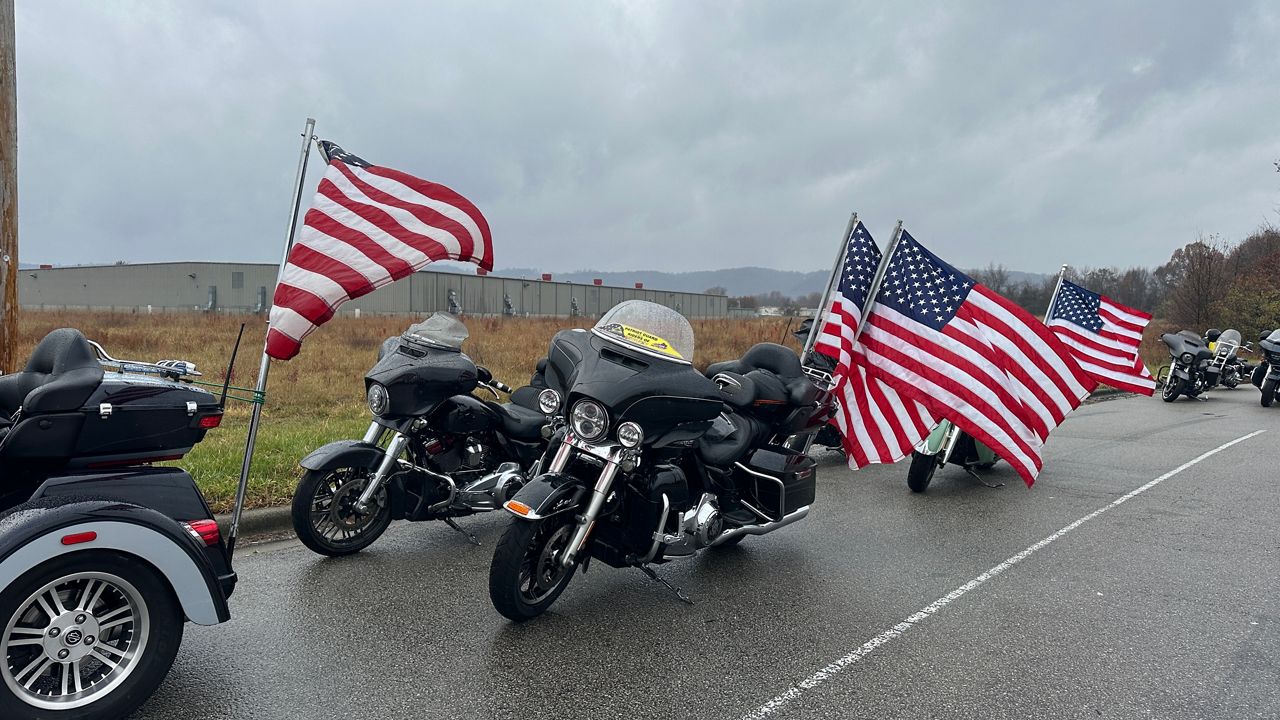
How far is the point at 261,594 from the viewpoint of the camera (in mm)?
4297

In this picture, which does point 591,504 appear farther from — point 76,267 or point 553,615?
point 76,267

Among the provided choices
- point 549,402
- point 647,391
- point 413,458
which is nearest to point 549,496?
point 647,391

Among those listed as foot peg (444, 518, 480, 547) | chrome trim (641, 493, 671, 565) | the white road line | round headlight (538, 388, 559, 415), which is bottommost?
the white road line

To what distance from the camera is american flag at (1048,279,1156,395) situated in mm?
10266

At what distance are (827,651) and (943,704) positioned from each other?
63 cm

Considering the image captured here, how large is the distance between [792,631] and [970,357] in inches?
129

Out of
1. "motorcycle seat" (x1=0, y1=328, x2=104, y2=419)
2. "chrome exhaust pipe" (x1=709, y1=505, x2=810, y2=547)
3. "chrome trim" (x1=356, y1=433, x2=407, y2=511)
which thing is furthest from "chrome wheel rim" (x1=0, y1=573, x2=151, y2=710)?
"chrome exhaust pipe" (x1=709, y1=505, x2=810, y2=547)

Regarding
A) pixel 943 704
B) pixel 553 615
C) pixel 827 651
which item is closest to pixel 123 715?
pixel 553 615

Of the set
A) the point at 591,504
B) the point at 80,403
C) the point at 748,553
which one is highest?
the point at 80,403

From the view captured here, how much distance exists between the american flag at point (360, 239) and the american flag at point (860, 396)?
3.21 meters

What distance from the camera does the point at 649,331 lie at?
14.0 feet

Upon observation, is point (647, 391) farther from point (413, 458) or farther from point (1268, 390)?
point (1268, 390)

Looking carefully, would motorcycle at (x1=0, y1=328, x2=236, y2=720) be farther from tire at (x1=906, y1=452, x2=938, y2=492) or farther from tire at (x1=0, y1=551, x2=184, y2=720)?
tire at (x1=906, y1=452, x2=938, y2=492)

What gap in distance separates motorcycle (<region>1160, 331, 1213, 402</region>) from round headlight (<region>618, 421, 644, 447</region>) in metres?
16.7
